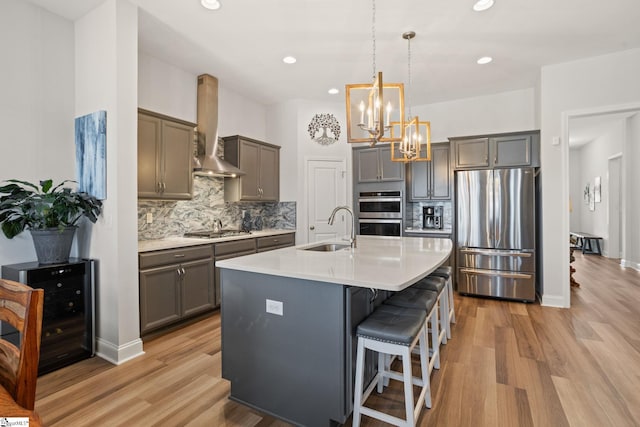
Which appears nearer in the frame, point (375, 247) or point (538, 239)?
point (375, 247)

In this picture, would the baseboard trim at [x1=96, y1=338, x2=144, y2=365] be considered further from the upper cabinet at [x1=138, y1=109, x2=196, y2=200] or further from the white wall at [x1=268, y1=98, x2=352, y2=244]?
the white wall at [x1=268, y1=98, x2=352, y2=244]

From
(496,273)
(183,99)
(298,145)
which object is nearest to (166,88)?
(183,99)

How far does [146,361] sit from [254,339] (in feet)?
4.20

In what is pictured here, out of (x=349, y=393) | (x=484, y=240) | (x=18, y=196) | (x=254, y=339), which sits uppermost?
(x=18, y=196)

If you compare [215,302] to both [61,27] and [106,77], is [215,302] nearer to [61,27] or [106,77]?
[106,77]

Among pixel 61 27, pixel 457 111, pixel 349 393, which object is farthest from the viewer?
pixel 457 111

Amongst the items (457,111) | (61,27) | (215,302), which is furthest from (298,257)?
(457,111)

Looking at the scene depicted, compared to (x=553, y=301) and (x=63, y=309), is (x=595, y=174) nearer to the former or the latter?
(x=553, y=301)

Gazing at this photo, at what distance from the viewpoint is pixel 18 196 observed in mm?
2467

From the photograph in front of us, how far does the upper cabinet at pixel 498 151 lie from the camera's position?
4.41 m

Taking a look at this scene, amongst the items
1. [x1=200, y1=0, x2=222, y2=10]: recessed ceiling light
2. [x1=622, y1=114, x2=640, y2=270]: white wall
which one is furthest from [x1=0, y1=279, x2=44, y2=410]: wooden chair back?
[x1=622, y1=114, x2=640, y2=270]: white wall

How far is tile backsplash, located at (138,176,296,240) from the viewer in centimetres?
379

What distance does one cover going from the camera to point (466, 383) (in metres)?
2.33

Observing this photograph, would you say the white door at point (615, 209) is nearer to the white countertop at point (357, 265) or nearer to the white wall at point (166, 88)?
the white countertop at point (357, 265)
